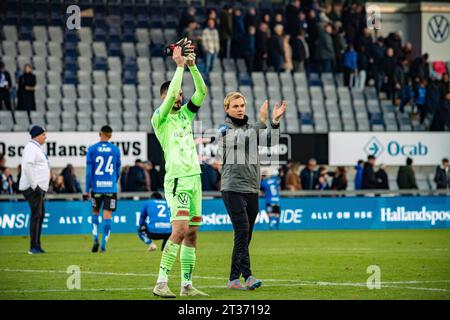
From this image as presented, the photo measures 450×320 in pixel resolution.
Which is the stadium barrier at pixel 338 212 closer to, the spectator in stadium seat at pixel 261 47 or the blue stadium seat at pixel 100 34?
the spectator in stadium seat at pixel 261 47

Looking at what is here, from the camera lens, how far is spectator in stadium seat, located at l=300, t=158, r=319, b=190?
33.4m

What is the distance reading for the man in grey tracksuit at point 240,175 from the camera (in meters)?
13.3

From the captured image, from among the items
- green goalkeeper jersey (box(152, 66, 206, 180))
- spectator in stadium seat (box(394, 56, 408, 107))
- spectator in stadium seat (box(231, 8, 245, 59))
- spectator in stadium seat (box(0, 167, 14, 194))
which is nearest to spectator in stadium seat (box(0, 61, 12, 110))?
spectator in stadium seat (box(0, 167, 14, 194))

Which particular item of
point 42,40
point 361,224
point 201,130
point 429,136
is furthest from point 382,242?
point 42,40

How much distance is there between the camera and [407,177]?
3469 centimetres

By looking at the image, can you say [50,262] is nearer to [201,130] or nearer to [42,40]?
[201,130]

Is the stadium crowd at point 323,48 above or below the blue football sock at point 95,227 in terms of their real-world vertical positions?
above

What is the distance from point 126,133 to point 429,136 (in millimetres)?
10086

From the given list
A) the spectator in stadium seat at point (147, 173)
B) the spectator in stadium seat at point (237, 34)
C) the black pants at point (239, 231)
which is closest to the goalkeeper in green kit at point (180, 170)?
the black pants at point (239, 231)

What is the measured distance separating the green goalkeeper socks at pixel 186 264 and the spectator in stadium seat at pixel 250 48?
24277mm

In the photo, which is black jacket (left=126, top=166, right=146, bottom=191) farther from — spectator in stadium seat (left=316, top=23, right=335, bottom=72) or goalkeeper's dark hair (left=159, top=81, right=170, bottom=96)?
goalkeeper's dark hair (left=159, top=81, right=170, bottom=96)

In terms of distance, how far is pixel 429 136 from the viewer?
36500mm

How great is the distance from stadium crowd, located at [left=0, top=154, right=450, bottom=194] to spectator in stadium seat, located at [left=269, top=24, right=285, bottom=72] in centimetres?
430

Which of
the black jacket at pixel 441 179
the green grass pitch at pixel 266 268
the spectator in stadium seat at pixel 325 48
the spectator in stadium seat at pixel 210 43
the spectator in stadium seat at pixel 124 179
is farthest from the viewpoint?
the spectator in stadium seat at pixel 325 48
